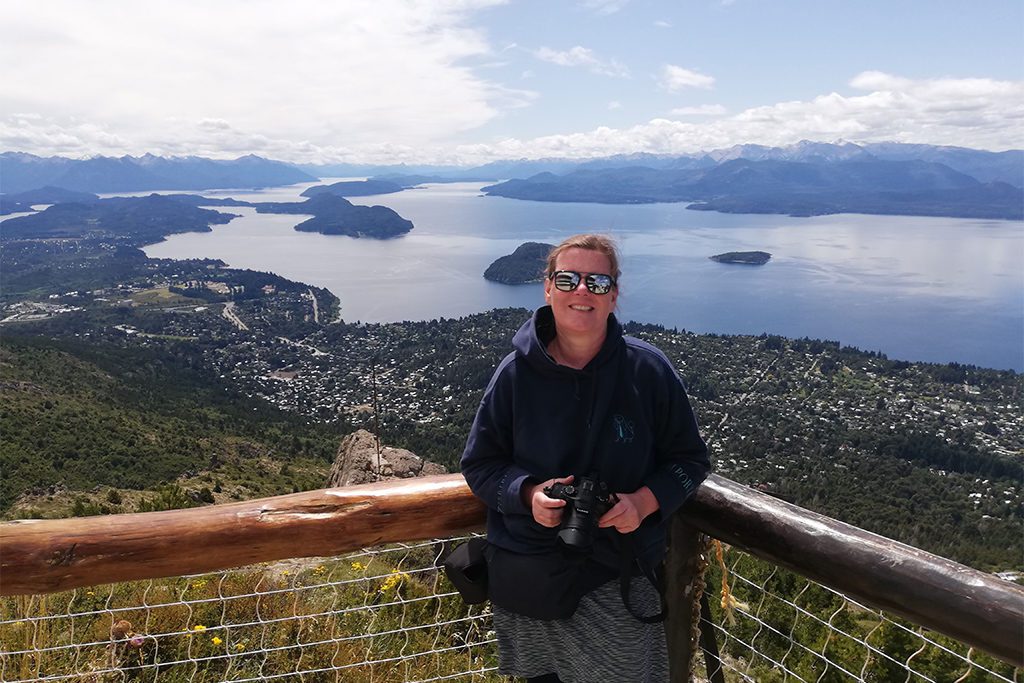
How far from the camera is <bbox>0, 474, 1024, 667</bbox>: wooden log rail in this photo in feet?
4.33

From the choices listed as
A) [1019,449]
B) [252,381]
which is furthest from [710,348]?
[252,381]

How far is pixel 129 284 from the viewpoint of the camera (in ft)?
312

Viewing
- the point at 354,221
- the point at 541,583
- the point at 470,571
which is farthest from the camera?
the point at 354,221

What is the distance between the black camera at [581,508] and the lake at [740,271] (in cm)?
3572

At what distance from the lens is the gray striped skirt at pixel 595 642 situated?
5.17 feet

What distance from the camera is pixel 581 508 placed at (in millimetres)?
1385

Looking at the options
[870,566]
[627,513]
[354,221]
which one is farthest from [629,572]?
[354,221]

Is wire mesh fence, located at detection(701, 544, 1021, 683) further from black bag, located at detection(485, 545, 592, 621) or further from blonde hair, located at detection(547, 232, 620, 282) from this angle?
blonde hair, located at detection(547, 232, 620, 282)

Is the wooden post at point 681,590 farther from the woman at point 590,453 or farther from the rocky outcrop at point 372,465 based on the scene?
the rocky outcrop at point 372,465

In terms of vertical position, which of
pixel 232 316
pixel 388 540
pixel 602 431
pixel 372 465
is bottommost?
pixel 232 316

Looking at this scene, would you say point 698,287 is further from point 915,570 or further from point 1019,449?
point 915,570

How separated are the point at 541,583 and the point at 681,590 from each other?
530 mm

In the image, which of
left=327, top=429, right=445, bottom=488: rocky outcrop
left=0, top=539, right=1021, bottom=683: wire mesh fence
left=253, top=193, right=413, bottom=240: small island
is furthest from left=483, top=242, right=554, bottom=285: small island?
left=0, top=539, right=1021, bottom=683: wire mesh fence

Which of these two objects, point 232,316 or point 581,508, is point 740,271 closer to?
point 232,316
